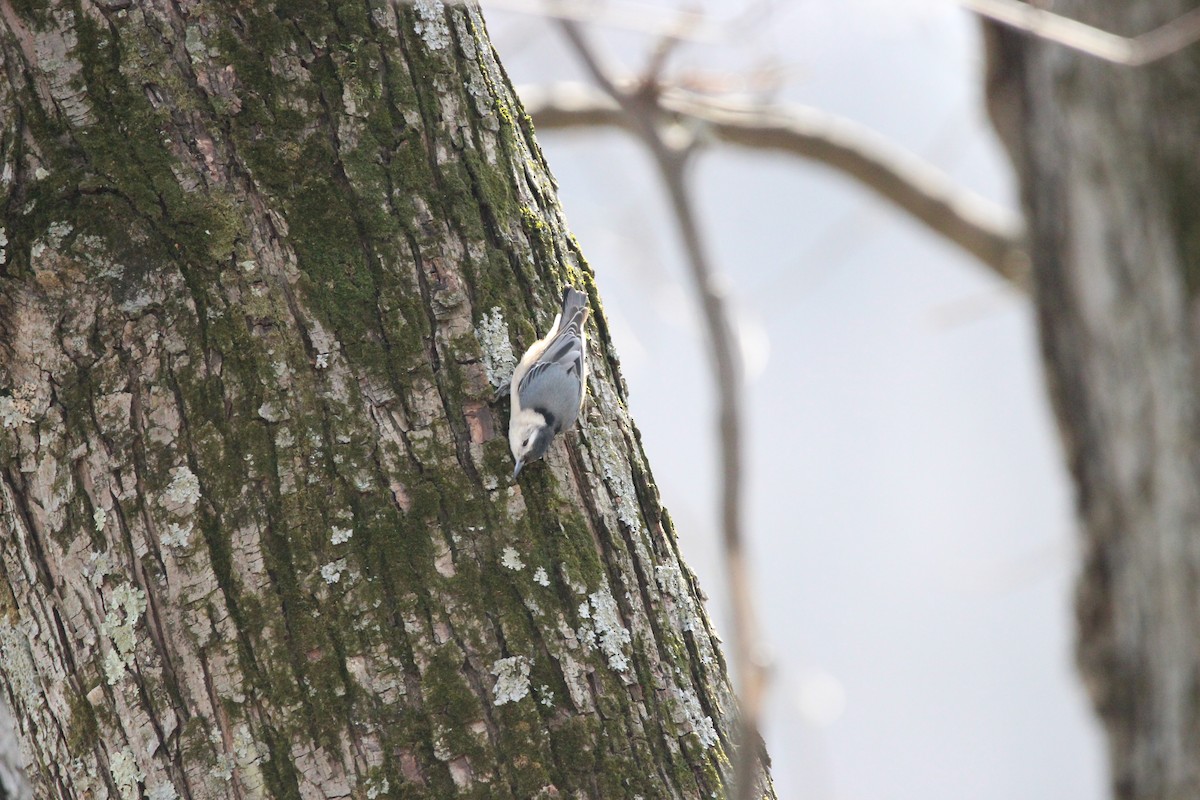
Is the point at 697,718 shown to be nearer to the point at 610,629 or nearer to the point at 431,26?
the point at 610,629

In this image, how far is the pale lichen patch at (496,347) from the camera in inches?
67.5

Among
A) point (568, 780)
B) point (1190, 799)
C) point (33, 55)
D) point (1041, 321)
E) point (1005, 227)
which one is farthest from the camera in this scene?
point (1005, 227)

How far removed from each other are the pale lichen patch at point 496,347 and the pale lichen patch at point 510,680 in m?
0.46

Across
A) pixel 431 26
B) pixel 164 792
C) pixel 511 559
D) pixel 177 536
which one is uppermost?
pixel 431 26

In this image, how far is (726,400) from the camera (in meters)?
0.64

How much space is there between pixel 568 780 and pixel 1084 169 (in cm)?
229

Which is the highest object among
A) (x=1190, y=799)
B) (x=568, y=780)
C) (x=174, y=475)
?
(x=174, y=475)

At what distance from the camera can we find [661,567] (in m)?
1.72

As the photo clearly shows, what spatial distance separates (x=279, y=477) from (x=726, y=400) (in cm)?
108

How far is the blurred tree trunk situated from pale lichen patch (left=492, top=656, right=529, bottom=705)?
76.5 inches

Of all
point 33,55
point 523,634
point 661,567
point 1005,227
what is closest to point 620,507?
point 661,567

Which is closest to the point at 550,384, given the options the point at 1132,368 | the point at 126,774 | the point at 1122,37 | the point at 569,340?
the point at 569,340

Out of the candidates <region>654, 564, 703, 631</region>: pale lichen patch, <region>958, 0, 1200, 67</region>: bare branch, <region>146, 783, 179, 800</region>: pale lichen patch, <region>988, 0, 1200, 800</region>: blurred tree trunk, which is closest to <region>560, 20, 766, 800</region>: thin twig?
<region>654, 564, 703, 631</region>: pale lichen patch

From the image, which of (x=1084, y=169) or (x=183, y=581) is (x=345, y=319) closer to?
(x=183, y=581)
